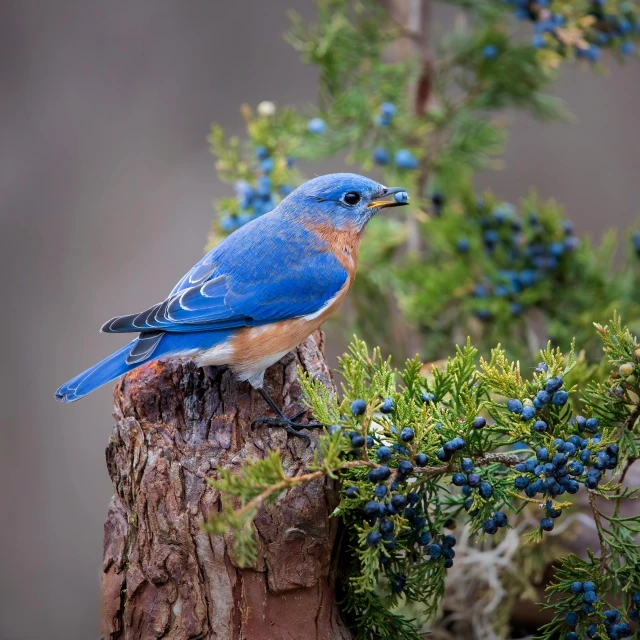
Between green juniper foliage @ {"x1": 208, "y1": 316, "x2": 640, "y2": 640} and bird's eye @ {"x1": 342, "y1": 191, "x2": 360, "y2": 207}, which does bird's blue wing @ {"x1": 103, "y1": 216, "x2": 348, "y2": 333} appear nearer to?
bird's eye @ {"x1": 342, "y1": 191, "x2": 360, "y2": 207}

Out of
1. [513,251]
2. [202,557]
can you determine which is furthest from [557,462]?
[513,251]

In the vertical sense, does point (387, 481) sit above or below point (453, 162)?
below

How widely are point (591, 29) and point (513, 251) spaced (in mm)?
916

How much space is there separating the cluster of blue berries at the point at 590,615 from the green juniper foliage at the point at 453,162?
4.25ft

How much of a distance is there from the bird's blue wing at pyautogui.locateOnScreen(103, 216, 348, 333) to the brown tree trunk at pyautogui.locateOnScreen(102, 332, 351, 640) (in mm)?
500

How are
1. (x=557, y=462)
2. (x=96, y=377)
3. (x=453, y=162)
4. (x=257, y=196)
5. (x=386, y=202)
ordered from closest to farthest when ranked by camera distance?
(x=557, y=462) < (x=96, y=377) < (x=386, y=202) < (x=257, y=196) < (x=453, y=162)

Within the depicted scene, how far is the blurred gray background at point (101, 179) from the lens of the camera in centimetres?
469

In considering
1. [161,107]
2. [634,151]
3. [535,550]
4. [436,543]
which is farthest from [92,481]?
[634,151]

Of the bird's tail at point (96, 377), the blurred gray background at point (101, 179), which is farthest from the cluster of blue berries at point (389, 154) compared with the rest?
the blurred gray background at point (101, 179)

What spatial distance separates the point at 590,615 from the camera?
5.57 ft

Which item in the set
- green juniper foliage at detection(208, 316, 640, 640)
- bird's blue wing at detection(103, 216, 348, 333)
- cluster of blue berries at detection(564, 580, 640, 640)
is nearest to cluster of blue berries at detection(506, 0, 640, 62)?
bird's blue wing at detection(103, 216, 348, 333)

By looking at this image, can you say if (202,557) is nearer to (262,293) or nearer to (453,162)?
(262,293)

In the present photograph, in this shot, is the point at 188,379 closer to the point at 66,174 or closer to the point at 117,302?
the point at 117,302

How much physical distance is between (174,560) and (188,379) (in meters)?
0.56
